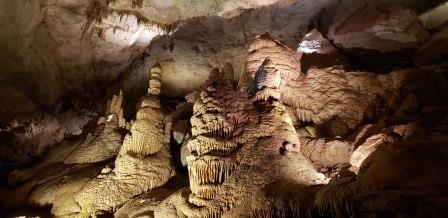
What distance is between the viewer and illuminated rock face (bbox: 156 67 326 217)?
20.4 feet

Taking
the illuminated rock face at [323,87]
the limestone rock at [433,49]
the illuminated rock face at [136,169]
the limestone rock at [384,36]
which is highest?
the limestone rock at [384,36]

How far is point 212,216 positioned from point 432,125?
4.26m

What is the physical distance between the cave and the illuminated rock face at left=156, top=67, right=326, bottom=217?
0.02 meters

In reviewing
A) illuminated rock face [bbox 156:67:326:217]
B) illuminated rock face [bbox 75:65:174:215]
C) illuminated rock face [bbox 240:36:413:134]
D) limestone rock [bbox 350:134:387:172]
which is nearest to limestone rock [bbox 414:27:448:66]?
illuminated rock face [bbox 240:36:413:134]

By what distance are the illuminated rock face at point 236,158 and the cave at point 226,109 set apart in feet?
0.08

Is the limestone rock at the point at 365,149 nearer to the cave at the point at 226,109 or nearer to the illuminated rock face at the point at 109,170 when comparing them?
the cave at the point at 226,109

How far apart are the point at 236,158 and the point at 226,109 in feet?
3.65

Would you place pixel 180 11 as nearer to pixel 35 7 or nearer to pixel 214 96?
pixel 35 7

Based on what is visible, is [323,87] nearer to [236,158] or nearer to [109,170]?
[236,158]

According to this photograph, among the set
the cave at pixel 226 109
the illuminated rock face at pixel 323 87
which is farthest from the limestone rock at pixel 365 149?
the illuminated rock face at pixel 323 87

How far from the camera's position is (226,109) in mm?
7305

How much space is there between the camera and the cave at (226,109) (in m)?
5.96

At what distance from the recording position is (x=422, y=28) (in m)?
11.0

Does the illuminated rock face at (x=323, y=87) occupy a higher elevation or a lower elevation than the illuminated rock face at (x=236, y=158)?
higher
